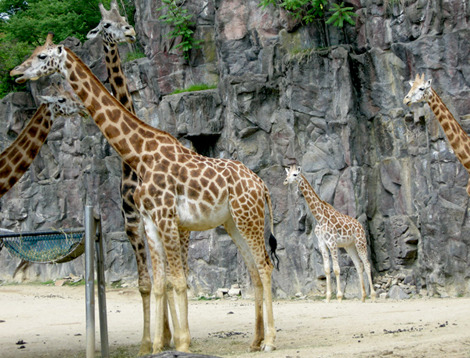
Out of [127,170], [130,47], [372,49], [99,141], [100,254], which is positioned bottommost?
[100,254]

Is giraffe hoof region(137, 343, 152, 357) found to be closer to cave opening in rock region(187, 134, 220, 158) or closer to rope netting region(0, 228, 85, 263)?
rope netting region(0, 228, 85, 263)

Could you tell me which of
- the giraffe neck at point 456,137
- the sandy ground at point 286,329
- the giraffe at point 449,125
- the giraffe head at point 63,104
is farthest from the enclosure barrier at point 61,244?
the giraffe neck at point 456,137

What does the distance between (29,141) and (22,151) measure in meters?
0.16

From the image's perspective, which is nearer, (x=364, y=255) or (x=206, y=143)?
(x=364, y=255)

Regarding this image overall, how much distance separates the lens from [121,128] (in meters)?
7.43

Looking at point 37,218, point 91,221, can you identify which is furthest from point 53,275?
point 91,221

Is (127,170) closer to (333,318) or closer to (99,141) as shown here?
(333,318)

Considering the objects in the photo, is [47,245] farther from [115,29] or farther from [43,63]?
[115,29]

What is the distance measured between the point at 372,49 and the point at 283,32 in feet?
7.75

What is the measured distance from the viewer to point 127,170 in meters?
8.27

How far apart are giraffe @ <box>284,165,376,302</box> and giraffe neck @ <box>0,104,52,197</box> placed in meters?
6.47

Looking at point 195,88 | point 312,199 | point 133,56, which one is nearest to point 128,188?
point 312,199

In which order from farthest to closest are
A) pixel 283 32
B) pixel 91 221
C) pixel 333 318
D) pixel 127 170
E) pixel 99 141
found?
pixel 99 141 → pixel 283 32 → pixel 333 318 → pixel 127 170 → pixel 91 221

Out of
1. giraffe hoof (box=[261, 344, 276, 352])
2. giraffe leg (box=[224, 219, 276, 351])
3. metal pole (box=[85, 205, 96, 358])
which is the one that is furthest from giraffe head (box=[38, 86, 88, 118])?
giraffe hoof (box=[261, 344, 276, 352])
